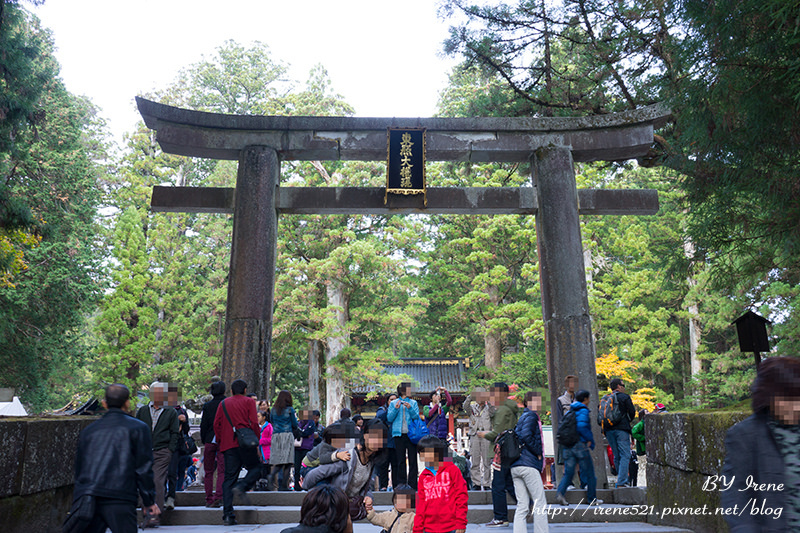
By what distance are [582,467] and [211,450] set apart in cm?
428

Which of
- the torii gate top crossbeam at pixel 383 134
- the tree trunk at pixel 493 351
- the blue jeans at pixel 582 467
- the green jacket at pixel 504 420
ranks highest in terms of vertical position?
the torii gate top crossbeam at pixel 383 134

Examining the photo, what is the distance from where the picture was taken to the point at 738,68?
5176 millimetres

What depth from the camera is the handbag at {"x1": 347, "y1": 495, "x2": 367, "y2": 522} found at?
383 cm

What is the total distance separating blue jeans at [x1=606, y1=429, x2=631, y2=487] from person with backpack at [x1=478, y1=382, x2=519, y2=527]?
6.65ft

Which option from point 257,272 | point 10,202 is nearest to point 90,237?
point 10,202

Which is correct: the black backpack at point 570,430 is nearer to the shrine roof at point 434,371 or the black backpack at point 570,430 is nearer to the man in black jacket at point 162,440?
the man in black jacket at point 162,440

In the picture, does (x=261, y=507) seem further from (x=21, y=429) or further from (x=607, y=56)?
(x=607, y=56)

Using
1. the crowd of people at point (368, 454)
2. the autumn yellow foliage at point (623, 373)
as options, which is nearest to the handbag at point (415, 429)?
the crowd of people at point (368, 454)

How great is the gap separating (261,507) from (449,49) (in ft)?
28.5

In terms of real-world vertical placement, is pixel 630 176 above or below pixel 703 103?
above

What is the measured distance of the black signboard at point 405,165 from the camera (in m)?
8.91

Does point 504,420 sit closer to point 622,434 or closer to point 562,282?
point 622,434

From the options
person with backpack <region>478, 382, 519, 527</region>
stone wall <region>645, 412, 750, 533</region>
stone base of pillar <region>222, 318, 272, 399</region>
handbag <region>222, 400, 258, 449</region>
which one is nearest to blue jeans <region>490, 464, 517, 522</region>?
person with backpack <region>478, 382, 519, 527</region>

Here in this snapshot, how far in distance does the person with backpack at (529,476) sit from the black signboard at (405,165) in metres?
4.52
